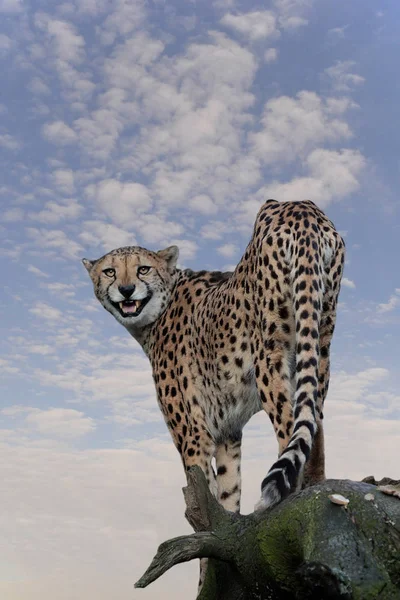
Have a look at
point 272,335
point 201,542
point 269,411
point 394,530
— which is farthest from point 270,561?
point 272,335

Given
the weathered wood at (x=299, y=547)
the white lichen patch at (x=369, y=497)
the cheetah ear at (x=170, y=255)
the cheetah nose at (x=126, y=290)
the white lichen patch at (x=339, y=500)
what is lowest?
the weathered wood at (x=299, y=547)

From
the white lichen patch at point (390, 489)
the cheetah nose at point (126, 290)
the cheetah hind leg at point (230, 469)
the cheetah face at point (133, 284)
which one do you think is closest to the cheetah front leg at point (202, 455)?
the cheetah hind leg at point (230, 469)

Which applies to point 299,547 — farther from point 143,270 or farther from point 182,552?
point 143,270

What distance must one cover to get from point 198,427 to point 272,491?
257 cm

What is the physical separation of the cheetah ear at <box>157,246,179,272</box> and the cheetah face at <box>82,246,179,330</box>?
12 mm

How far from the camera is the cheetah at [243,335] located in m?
5.39

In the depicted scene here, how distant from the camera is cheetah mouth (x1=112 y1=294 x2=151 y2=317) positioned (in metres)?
7.54

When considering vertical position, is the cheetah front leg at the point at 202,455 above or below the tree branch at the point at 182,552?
above

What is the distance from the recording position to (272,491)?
14.1 feet

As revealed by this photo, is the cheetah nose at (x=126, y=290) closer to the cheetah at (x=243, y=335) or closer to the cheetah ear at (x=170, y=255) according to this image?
the cheetah at (x=243, y=335)

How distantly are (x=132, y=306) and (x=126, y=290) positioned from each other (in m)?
0.20

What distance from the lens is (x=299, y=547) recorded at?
13.8 feet

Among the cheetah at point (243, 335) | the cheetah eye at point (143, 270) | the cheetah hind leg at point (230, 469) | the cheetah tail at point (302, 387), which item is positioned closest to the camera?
the cheetah tail at point (302, 387)

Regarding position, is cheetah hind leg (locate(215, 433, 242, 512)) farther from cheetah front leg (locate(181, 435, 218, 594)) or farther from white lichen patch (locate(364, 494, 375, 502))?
white lichen patch (locate(364, 494, 375, 502))
